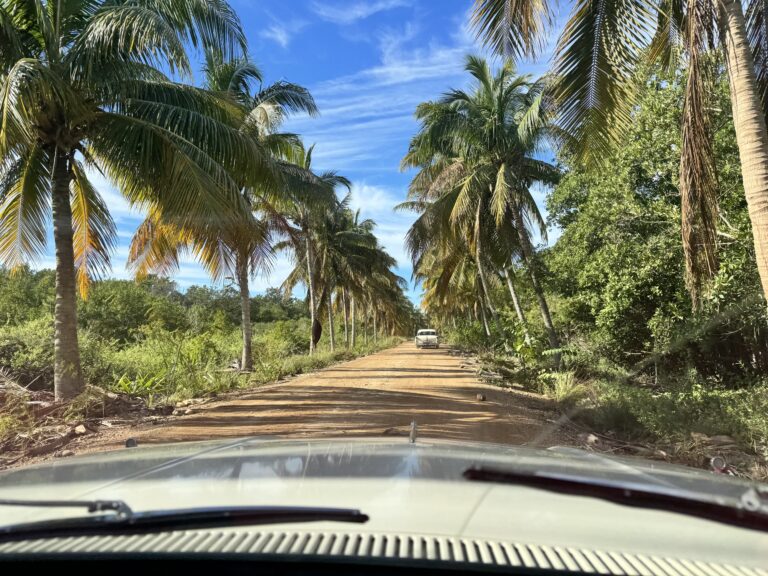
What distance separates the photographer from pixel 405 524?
166cm

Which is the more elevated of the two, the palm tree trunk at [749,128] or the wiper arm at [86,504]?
the palm tree trunk at [749,128]

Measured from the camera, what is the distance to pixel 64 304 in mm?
9266

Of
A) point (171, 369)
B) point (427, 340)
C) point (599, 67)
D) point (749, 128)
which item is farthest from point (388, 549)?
point (427, 340)

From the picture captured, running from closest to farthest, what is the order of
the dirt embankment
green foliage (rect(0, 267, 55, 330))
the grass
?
the dirt embankment → the grass → green foliage (rect(0, 267, 55, 330))

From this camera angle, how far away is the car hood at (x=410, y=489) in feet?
5.36

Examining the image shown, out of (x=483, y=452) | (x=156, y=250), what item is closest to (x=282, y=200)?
(x=156, y=250)

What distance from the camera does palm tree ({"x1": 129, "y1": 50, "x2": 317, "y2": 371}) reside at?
34.7 feet

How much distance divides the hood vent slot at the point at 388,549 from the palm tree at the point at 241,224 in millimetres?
8282

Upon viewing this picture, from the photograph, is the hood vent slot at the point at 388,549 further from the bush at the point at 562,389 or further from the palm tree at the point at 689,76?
the bush at the point at 562,389

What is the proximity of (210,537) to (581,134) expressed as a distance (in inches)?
319

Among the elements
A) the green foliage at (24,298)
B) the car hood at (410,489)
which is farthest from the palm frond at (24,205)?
the green foliage at (24,298)

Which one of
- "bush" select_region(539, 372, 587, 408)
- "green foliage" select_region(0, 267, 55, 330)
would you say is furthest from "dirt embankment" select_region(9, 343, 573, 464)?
"green foliage" select_region(0, 267, 55, 330)

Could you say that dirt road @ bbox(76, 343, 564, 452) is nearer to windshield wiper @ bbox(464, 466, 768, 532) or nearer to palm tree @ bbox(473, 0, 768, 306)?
palm tree @ bbox(473, 0, 768, 306)

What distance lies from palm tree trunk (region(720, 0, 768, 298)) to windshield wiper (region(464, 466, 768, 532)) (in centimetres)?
451
